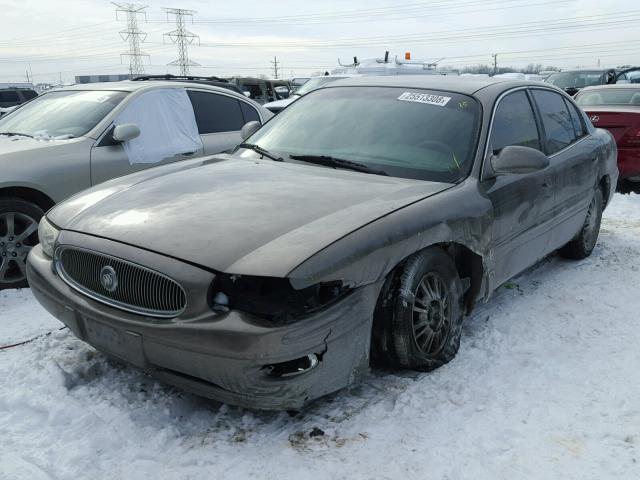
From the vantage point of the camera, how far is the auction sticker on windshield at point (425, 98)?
385 cm

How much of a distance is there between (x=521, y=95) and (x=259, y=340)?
2966mm

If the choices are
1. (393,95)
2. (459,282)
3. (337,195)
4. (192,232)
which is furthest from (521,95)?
(192,232)

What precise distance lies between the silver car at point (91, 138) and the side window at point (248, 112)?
0.04ft

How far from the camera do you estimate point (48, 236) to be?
3211 mm

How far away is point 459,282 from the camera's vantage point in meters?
3.38

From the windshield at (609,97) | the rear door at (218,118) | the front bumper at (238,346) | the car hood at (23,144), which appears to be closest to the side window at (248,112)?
the rear door at (218,118)

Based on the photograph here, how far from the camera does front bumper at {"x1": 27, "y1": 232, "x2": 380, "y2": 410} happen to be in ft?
7.73

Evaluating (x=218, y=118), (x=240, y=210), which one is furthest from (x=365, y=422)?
(x=218, y=118)

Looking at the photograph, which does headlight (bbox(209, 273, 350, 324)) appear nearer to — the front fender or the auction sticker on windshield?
the front fender

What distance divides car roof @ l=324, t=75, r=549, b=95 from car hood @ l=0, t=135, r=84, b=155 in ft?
7.55

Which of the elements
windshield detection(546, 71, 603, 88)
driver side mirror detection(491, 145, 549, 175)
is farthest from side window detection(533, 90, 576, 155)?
windshield detection(546, 71, 603, 88)

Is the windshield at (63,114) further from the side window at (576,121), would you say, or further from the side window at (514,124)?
the side window at (576,121)

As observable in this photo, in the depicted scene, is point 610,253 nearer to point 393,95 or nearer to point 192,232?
point 393,95

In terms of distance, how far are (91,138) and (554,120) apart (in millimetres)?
3808
